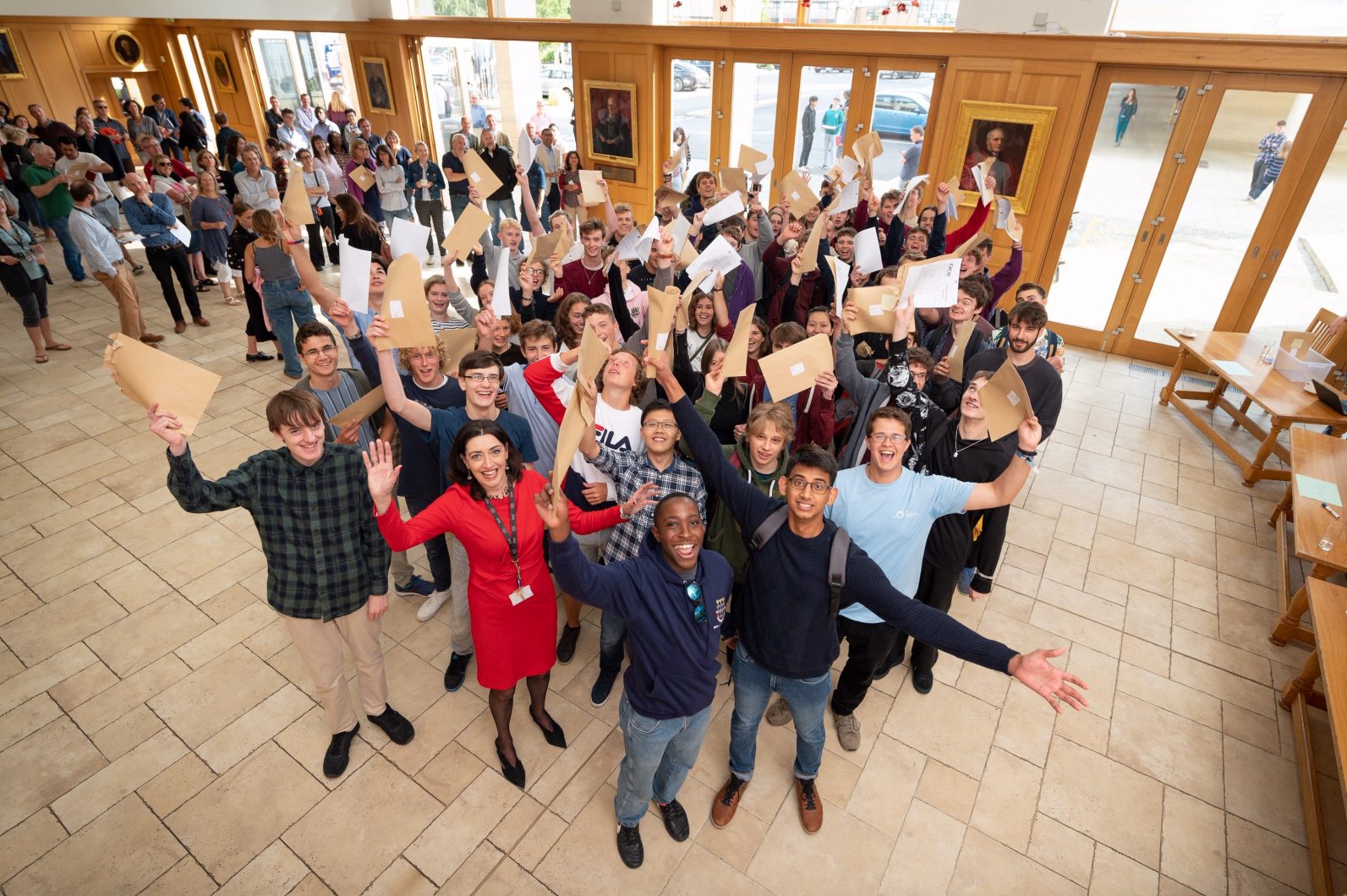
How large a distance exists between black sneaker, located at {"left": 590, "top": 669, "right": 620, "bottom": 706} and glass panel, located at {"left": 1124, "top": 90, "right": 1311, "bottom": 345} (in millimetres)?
7570

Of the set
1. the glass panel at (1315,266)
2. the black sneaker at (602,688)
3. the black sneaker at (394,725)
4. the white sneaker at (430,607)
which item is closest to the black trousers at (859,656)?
A: the black sneaker at (602,688)

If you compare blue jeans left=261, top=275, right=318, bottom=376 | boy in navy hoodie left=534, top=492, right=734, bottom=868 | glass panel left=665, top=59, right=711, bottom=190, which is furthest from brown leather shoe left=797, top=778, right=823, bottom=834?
glass panel left=665, top=59, right=711, bottom=190

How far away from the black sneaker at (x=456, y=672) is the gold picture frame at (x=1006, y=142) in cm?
720

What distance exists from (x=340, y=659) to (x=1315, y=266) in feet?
30.7


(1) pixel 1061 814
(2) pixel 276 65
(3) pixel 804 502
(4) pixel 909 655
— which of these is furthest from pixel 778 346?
(2) pixel 276 65

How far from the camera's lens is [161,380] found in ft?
7.72

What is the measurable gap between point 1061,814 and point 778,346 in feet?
8.81

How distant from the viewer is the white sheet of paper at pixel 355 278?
3.22 metres

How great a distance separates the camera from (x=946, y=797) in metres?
3.21

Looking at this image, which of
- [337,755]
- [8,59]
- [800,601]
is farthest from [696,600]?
[8,59]

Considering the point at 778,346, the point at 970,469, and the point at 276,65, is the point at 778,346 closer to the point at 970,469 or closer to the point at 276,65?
the point at 970,469

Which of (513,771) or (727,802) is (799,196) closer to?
(727,802)

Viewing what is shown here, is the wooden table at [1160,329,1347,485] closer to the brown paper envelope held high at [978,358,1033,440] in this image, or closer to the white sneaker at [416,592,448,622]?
the brown paper envelope held high at [978,358,1033,440]

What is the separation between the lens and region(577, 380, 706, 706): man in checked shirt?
2922mm
